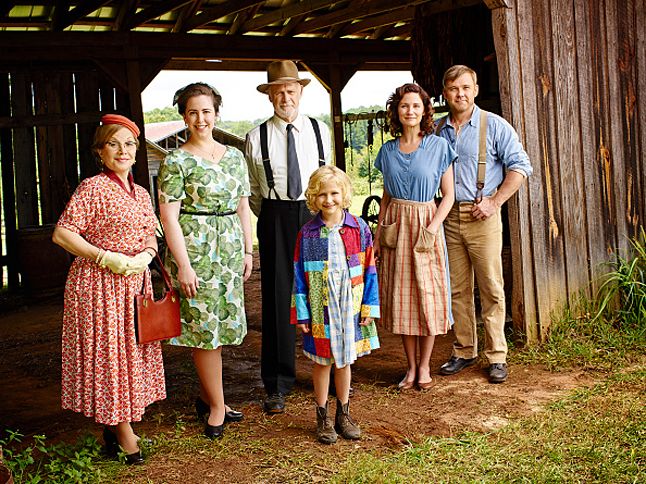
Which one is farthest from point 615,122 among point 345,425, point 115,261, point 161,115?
point 161,115

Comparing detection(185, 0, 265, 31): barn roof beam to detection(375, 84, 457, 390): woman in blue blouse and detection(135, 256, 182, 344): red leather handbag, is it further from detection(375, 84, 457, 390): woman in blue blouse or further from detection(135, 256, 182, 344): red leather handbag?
detection(135, 256, 182, 344): red leather handbag

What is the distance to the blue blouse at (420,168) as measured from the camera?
4.88 m

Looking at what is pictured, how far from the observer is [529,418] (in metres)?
4.49

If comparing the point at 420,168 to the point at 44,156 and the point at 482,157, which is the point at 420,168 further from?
the point at 44,156

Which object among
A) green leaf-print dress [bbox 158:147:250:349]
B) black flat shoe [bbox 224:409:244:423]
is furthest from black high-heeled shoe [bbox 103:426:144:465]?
black flat shoe [bbox 224:409:244:423]

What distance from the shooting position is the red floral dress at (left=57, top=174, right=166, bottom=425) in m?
3.85

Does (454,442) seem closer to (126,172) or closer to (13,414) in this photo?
(126,172)

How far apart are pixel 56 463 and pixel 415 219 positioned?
242 centimetres

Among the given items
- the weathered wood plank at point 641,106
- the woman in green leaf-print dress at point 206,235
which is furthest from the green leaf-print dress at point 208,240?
the weathered wood plank at point 641,106

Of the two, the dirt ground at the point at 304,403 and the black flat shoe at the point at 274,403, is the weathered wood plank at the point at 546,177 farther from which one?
the black flat shoe at the point at 274,403

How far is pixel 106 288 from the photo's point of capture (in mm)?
3863

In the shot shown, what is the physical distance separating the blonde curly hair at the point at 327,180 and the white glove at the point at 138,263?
2.83 ft

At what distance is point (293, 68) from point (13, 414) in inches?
110

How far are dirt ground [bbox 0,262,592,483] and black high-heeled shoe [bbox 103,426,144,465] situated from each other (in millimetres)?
66
